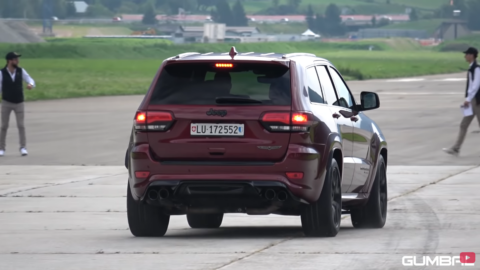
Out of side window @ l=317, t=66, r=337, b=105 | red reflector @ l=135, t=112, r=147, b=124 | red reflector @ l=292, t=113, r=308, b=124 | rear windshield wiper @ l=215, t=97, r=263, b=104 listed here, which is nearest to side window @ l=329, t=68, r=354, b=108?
side window @ l=317, t=66, r=337, b=105

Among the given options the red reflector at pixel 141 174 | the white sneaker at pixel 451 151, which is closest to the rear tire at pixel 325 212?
the red reflector at pixel 141 174

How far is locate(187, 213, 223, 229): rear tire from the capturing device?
12.1 m

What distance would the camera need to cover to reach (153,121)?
10406mm

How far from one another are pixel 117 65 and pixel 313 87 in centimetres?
9954

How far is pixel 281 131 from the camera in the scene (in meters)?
10.2

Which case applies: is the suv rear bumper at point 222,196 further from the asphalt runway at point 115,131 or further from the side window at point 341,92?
the asphalt runway at point 115,131

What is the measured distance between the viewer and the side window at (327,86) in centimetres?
1125

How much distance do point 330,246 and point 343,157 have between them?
4.22 ft

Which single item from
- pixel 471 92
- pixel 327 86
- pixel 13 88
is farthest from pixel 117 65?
pixel 327 86

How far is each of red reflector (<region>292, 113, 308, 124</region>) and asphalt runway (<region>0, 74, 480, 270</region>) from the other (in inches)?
39.4

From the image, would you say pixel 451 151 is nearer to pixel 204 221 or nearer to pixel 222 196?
pixel 204 221

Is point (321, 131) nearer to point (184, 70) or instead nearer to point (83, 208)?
point (184, 70)

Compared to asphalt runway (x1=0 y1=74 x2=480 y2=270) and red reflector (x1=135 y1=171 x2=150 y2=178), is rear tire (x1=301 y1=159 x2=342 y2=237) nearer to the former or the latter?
asphalt runway (x1=0 y1=74 x2=480 y2=270)

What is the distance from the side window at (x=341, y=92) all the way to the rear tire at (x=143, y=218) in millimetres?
1987
